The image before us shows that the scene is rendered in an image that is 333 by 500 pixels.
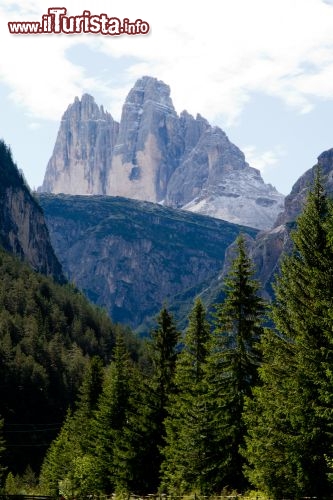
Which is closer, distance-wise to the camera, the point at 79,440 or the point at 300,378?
the point at 300,378

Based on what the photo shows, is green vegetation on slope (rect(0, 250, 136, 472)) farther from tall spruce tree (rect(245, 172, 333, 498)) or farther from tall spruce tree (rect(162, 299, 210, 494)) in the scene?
tall spruce tree (rect(245, 172, 333, 498))

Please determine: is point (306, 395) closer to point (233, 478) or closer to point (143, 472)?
point (233, 478)

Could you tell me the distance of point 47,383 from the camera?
15800 cm

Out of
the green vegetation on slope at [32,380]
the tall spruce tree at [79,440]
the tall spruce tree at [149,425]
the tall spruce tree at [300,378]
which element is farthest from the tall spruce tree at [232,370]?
the green vegetation on slope at [32,380]

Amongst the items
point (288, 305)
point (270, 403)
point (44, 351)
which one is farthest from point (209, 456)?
point (44, 351)

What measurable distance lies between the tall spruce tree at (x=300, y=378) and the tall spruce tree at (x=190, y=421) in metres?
5.28

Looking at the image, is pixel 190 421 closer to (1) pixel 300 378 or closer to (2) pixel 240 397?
(2) pixel 240 397

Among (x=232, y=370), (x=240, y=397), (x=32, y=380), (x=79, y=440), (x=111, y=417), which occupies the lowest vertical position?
(x=79, y=440)

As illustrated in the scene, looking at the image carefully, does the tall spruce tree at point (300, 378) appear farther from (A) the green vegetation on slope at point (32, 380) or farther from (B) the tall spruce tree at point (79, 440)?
(A) the green vegetation on slope at point (32, 380)

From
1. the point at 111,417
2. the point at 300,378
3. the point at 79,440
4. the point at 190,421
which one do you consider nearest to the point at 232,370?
the point at 190,421

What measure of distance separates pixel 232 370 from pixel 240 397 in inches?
58.4

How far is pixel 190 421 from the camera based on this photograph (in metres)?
38.5

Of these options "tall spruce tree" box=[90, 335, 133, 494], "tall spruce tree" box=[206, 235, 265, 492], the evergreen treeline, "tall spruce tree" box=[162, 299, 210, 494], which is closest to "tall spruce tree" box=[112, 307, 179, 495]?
the evergreen treeline

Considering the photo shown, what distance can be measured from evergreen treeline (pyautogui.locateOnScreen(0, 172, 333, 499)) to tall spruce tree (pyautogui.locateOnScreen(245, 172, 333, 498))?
1.9 inches
